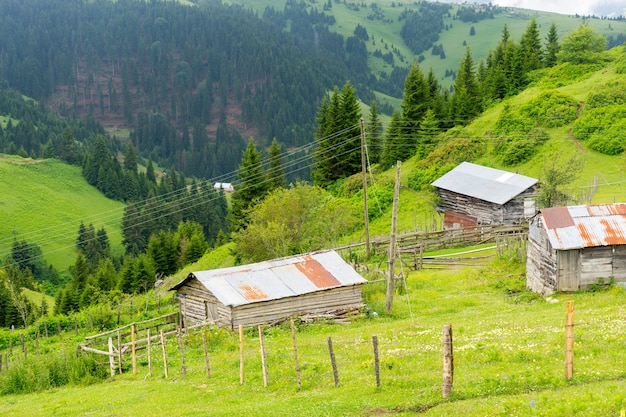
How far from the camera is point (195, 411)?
18828 millimetres

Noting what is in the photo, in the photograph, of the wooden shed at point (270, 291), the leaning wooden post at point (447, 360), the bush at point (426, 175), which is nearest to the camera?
the leaning wooden post at point (447, 360)

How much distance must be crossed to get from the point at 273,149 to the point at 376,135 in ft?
60.5

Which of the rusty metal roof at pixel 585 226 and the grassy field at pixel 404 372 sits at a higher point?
the rusty metal roof at pixel 585 226

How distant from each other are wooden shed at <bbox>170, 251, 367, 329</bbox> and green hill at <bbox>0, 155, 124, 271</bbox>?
4266 inches

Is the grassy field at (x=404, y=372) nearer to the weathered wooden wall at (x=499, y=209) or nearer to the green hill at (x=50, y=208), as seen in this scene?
the weathered wooden wall at (x=499, y=209)

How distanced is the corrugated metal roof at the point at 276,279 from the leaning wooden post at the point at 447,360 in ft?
55.9

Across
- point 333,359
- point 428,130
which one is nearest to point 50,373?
point 333,359

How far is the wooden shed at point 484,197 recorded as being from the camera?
52812mm

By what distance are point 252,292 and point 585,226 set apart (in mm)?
17536

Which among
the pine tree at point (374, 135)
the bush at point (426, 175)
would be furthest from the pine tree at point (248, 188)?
the pine tree at point (374, 135)

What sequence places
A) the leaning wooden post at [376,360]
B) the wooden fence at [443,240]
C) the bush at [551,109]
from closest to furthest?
the leaning wooden post at [376,360] < the wooden fence at [443,240] < the bush at [551,109]

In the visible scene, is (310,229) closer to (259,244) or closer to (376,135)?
(259,244)

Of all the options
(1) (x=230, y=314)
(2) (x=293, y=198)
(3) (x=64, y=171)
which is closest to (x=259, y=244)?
(2) (x=293, y=198)

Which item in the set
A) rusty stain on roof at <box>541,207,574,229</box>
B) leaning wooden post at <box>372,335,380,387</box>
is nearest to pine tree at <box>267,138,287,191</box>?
rusty stain on roof at <box>541,207,574,229</box>
